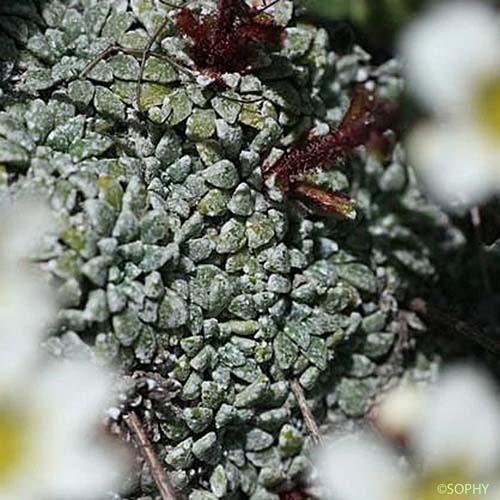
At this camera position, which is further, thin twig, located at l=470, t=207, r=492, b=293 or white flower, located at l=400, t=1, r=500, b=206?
thin twig, located at l=470, t=207, r=492, b=293

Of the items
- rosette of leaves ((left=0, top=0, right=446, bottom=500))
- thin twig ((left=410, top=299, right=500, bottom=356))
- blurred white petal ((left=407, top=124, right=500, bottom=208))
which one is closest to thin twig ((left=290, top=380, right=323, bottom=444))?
rosette of leaves ((left=0, top=0, right=446, bottom=500))

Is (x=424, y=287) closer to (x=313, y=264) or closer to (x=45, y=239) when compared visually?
(x=313, y=264)

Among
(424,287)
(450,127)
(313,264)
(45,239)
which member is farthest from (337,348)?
(45,239)

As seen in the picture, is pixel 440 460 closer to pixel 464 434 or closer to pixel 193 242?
pixel 464 434

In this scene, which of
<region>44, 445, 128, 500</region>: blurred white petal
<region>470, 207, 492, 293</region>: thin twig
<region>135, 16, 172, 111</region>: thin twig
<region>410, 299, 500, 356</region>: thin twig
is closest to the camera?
<region>44, 445, 128, 500</region>: blurred white petal

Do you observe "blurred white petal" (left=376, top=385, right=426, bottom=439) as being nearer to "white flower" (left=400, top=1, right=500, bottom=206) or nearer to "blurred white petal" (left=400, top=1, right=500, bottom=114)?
"white flower" (left=400, top=1, right=500, bottom=206)

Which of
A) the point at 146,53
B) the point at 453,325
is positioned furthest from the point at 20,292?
the point at 453,325

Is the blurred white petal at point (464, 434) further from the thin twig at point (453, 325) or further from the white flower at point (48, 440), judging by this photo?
the white flower at point (48, 440)
